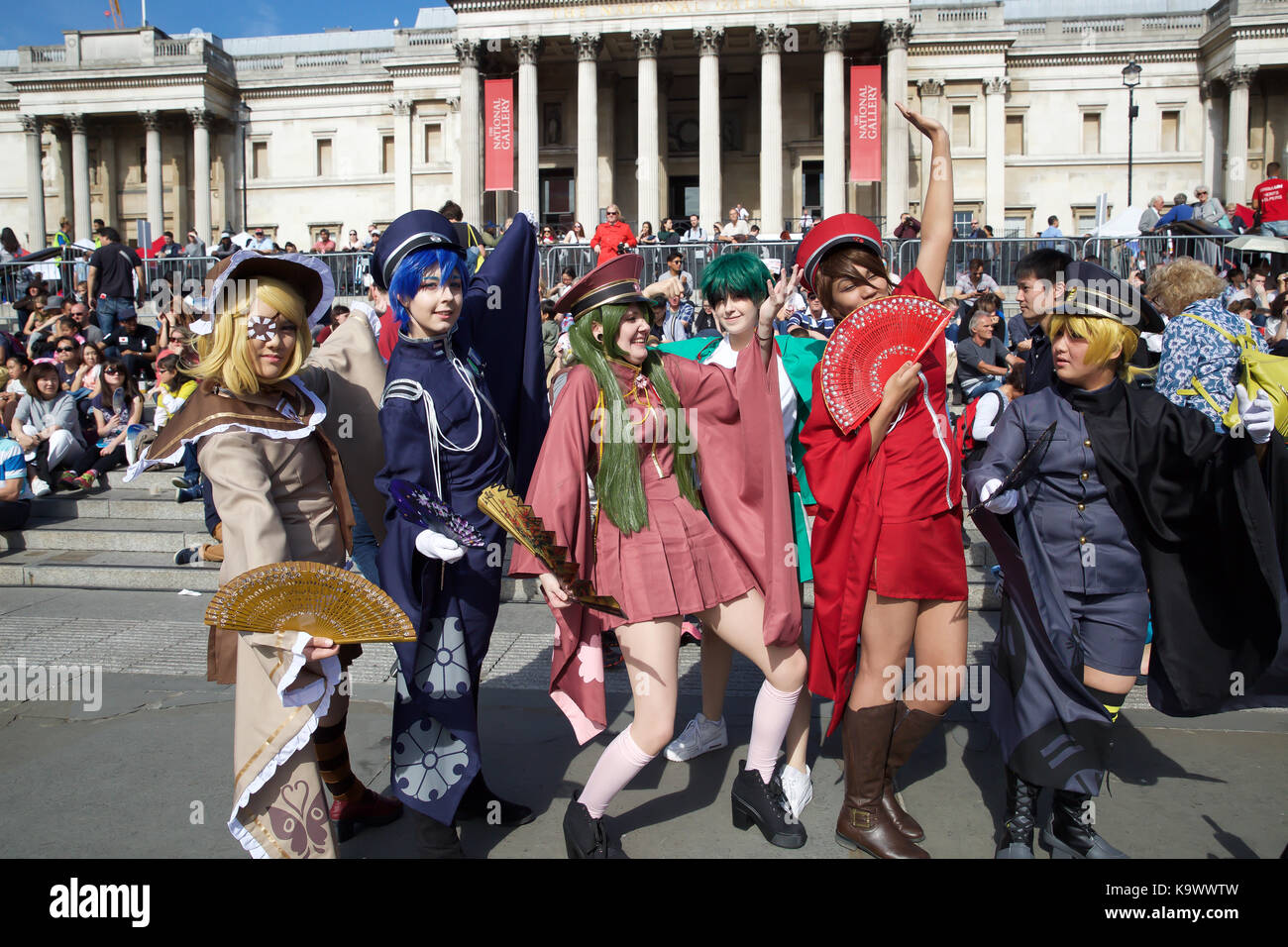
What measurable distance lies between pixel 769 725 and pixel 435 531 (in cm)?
147

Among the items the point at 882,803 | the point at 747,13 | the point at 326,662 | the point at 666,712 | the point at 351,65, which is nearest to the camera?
the point at 326,662

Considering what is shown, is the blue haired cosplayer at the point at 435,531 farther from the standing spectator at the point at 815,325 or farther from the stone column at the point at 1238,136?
the stone column at the point at 1238,136

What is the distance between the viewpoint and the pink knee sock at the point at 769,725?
3.60 meters

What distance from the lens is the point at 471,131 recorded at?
40.8m

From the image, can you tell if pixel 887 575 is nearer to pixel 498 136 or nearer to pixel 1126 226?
pixel 1126 226

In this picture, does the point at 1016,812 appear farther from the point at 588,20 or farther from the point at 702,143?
the point at 588,20

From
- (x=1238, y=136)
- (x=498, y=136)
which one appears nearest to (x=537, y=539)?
(x=498, y=136)

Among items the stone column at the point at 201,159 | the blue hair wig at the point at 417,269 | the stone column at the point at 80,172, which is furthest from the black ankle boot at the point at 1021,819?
the stone column at the point at 80,172

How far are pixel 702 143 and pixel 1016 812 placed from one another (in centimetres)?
3878

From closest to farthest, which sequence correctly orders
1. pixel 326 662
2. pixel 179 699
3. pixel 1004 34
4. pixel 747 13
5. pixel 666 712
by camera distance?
1. pixel 326 662
2. pixel 666 712
3. pixel 179 699
4. pixel 747 13
5. pixel 1004 34

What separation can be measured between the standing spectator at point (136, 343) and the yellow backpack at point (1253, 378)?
14796 mm

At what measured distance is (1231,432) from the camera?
350 cm
